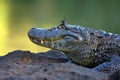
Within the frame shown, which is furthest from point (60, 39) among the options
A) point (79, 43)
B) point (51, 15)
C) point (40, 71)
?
point (51, 15)

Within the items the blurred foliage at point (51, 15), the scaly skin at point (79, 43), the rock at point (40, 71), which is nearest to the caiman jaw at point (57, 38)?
the scaly skin at point (79, 43)

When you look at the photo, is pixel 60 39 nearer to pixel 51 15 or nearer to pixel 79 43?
pixel 79 43

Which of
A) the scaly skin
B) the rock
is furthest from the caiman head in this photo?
the rock

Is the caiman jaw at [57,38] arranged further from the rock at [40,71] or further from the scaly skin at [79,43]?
the rock at [40,71]

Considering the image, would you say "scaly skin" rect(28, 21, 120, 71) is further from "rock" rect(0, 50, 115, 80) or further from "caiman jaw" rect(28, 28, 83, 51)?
"rock" rect(0, 50, 115, 80)

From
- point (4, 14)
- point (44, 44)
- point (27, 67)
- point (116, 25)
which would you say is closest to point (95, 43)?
point (44, 44)

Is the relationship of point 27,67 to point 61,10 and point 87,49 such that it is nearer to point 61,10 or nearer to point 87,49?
point 87,49
